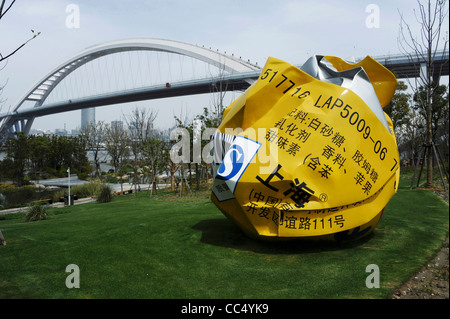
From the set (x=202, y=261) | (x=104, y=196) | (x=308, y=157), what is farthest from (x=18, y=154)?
(x=308, y=157)

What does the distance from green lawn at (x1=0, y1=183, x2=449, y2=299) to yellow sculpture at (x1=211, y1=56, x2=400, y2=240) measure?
0.68 metres

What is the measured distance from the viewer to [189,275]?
6656 millimetres

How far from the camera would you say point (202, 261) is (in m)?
7.40

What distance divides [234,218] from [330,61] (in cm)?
467

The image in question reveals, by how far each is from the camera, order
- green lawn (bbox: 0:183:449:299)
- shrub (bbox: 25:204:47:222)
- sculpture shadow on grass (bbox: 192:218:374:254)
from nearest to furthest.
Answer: green lawn (bbox: 0:183:449:299), sculpture shadow on grass (bbox: 192:218:374:254), shrub (bbox: 25:204:47:222)

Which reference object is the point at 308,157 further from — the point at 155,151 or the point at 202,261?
the point at 155,151

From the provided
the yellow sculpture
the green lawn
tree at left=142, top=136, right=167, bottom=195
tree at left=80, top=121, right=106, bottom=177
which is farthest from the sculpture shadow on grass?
tree at left=80, top=121, right=106, bottom=177

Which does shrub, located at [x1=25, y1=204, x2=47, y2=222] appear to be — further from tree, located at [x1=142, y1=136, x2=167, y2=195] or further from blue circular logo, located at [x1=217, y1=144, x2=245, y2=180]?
tree, located at [x1=142, y1=136, x2=167, y2=195]

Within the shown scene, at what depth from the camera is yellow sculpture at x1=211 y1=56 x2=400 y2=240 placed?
703cm

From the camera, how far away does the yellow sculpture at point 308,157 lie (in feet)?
23.1

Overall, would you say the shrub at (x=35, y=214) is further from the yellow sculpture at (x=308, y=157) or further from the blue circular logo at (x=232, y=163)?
the blue circular logo at (x=232, y=163)

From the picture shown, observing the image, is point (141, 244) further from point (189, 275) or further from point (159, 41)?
point (159, 41)
